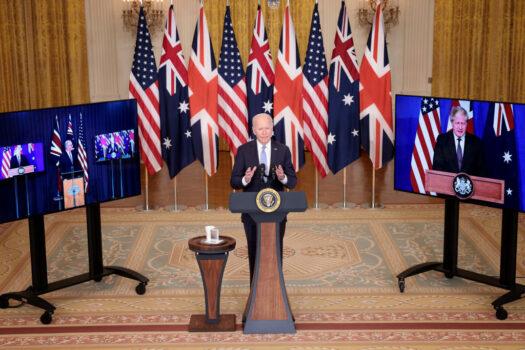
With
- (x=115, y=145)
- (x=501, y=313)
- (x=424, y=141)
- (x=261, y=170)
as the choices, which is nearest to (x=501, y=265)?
(x=501, y=313)

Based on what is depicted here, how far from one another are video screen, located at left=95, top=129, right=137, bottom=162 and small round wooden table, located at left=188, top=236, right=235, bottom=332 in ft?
5.20

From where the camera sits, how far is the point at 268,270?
7.46 meters

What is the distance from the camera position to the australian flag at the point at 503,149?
25.8 feet

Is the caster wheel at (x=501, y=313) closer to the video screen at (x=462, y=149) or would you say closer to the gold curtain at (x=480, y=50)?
the video screen at (x=462, y=149)

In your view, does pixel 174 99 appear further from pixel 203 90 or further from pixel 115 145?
pixel 115 145

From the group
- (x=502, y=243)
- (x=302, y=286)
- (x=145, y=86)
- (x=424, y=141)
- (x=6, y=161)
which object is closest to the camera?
(x=6, y=161)

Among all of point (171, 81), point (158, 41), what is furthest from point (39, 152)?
point (158, 41)

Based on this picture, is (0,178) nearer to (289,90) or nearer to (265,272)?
(265,272)

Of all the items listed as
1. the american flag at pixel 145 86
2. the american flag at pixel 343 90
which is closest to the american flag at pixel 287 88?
the american flag at pixel 343 90

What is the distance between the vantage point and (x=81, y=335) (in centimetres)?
766

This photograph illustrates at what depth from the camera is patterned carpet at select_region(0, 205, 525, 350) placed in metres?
7.52

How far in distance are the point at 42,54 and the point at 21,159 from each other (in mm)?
8650

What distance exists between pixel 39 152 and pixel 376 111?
6.04 metres

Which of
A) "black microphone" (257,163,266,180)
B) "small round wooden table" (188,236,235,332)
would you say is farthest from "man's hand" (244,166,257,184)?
"small round wooden table" (188,236,235,332)
